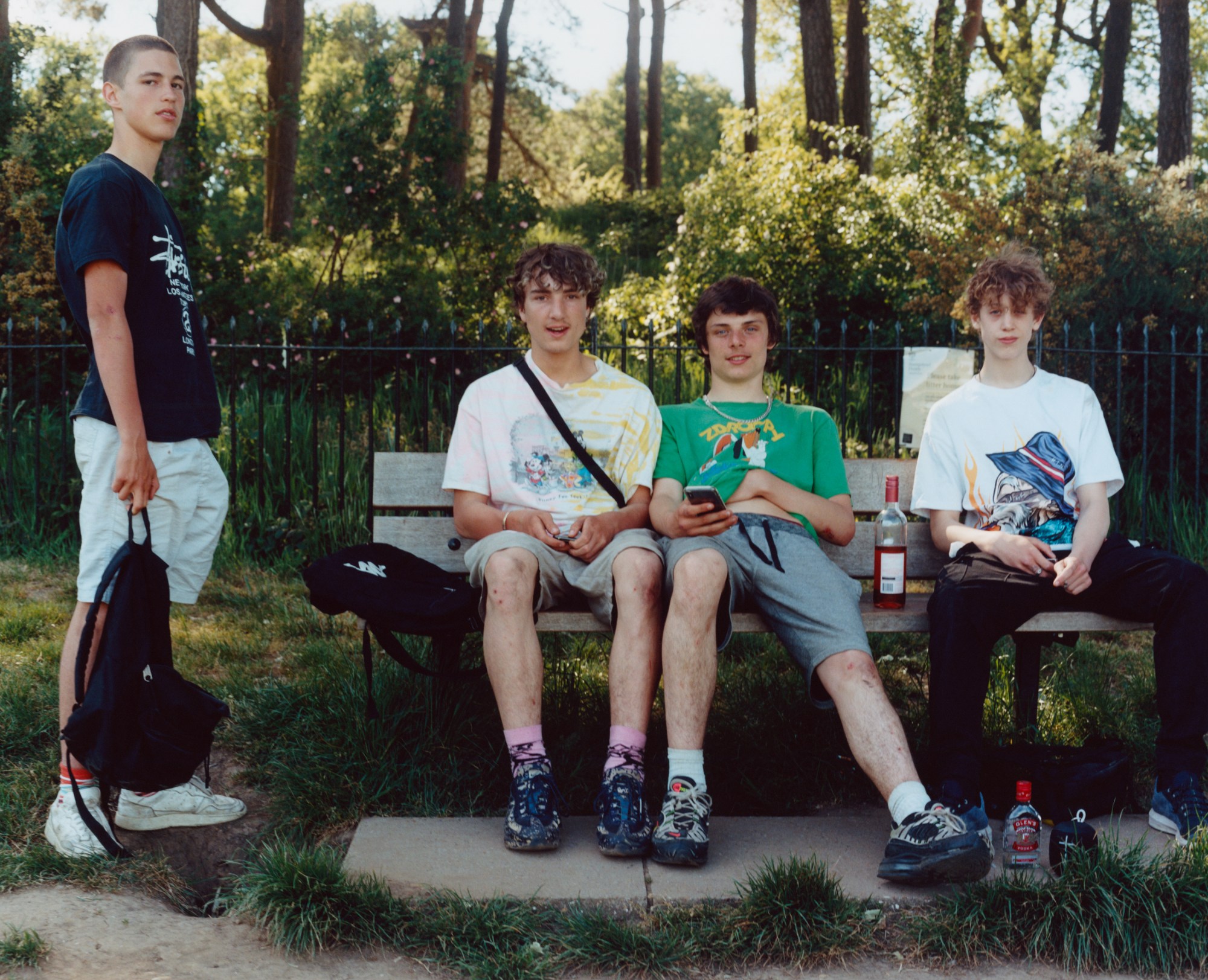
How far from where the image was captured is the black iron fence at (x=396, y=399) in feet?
19.9

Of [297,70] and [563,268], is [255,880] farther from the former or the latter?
[297,70]

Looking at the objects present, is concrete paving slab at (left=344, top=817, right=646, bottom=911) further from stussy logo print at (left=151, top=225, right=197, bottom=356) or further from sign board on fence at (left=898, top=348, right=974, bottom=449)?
sign board on fence at (left=898, top=348, right=974, bottom=449)

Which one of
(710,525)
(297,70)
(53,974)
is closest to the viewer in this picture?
(53,974)

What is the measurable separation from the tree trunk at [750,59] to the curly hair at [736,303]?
18775 mm

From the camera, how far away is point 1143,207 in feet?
24.7

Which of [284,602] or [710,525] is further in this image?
[284,602]

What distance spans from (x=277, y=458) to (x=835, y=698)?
4524mm

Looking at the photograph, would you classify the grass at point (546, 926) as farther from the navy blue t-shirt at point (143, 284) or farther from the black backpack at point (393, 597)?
the navy blue t-shirt at point (143, 284)

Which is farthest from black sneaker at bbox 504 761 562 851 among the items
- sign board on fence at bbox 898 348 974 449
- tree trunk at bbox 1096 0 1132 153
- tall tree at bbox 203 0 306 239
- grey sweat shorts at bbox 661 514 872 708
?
tree trunk at bbox 1096 0 1132 153

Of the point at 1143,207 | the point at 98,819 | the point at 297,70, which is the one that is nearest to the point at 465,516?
the point at 98,819

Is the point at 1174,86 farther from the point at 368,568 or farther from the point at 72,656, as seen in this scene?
the point at 72,656

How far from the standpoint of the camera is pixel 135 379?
121 inches

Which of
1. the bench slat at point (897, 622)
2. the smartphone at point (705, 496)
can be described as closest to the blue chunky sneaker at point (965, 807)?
the bench slat at point (897, 622)

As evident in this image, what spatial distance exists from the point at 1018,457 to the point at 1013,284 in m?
0.56
